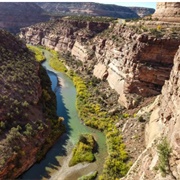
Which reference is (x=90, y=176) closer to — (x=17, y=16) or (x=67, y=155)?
(x=67, y=155)

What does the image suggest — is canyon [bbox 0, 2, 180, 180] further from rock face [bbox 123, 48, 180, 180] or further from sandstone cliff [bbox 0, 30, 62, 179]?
sandstone cliff [bbox 0, 30, 62, 179]

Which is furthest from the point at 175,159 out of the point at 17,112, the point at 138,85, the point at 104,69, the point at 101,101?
the point at 104,69

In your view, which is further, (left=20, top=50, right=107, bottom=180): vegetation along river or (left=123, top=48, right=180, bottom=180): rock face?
(left=20, top=50, right=107, bottom=180): vegetation along river

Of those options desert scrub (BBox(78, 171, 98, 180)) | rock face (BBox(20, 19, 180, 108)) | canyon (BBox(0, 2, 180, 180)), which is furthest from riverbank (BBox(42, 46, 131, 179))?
rock face (BBox(20, 19, 180, 108))

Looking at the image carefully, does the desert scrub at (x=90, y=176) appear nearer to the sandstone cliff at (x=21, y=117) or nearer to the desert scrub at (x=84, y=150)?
the desert scrub at (x=84, y=150)

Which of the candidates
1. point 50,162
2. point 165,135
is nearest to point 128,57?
point 50,162

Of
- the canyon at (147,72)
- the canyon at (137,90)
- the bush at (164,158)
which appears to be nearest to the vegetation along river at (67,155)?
the canyon at (137,90)
